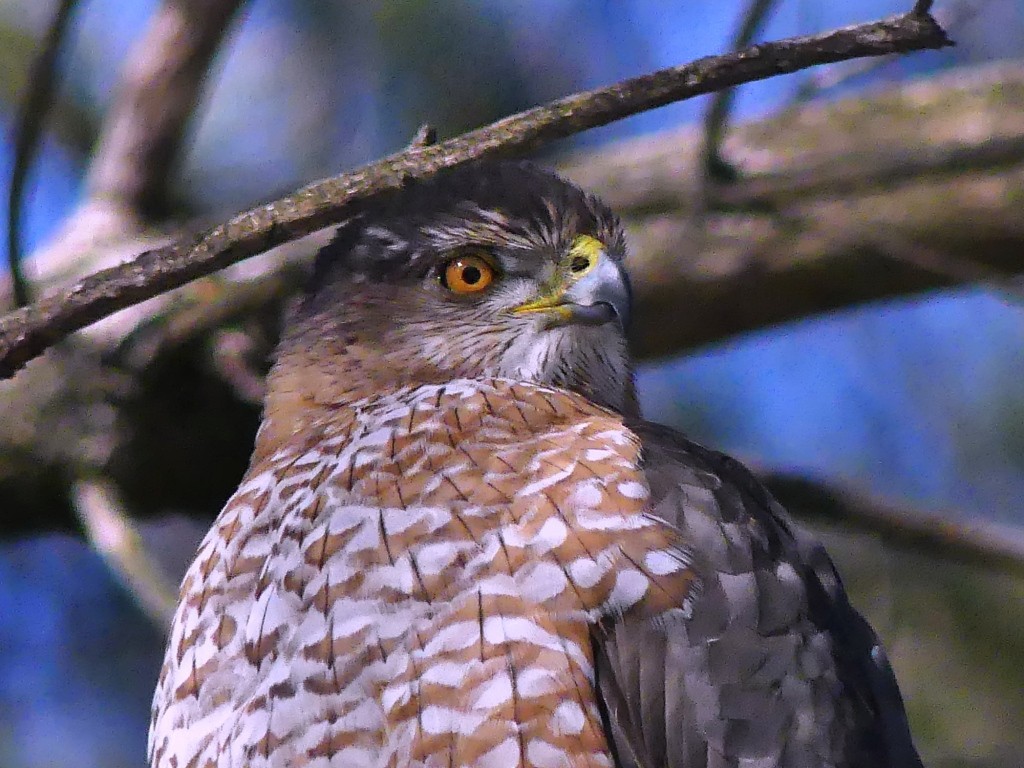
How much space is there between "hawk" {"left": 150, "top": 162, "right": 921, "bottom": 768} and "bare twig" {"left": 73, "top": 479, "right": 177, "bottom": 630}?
85 cm

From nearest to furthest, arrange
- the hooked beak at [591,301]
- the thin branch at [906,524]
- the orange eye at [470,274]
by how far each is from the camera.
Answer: the hooked beak at [591,301], the orange eye at [470,274], the thin branch at [906,524]

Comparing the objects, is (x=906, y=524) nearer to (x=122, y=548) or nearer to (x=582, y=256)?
(x=582, y=256)

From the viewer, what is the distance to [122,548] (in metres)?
4.49

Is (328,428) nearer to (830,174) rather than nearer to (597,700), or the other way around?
(597,700)

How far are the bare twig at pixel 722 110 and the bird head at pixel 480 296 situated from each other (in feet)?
2.51

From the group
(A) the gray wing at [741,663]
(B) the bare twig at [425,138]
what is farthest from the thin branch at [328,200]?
(A) the gray wing at [741,663]

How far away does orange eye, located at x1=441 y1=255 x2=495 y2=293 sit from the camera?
3674mm

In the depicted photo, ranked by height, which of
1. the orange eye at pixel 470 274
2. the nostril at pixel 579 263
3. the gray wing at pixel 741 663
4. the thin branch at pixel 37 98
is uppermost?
the thin branch at pixel 37 98

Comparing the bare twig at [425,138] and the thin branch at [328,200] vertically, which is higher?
the bare twig at [425,138]

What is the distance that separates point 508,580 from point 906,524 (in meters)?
2.38

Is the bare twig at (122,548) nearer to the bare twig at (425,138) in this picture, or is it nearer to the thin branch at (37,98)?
the thin branch at (37,98)

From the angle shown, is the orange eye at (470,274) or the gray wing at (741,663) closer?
the gray wing at (741,663)

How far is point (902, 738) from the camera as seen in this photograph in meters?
3.09

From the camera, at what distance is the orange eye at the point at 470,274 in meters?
3.67
